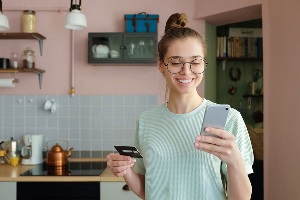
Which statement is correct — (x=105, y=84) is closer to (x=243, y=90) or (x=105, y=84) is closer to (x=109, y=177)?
(x=109, y=177)

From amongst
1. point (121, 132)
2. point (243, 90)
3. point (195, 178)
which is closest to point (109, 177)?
point (121, 132)

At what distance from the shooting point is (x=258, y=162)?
4016mm

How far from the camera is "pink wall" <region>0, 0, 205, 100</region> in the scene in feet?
12.3

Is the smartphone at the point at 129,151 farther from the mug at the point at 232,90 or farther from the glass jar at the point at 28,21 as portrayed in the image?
the mug at the point at 232,90

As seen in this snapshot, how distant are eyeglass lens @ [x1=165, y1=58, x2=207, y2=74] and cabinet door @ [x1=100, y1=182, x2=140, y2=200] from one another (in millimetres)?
1920

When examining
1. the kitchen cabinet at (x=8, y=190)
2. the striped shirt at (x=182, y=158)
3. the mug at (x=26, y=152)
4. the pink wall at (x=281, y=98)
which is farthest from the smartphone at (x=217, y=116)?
the mug at (x=26, y=152)

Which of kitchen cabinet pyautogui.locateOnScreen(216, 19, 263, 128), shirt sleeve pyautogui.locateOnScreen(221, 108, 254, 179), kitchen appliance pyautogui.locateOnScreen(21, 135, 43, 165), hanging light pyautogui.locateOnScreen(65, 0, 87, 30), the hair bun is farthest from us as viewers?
kitchen cabinet pyautogui.locateOnScreen(216, 19, 263, 128)

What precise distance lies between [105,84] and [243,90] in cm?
217

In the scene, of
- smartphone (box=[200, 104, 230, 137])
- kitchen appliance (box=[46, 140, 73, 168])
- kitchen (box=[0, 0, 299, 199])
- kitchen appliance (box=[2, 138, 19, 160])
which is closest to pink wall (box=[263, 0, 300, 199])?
kitchen (box=[0, 0, 299, 199])

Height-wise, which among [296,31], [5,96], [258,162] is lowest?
[258,162]

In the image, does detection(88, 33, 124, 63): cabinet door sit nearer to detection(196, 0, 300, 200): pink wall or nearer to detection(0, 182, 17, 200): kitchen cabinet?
detection(196, 0, 300, 200): pink wall

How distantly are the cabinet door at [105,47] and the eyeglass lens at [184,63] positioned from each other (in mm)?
2355

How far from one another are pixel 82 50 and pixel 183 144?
8.84 feet

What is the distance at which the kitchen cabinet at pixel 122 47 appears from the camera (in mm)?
3564
